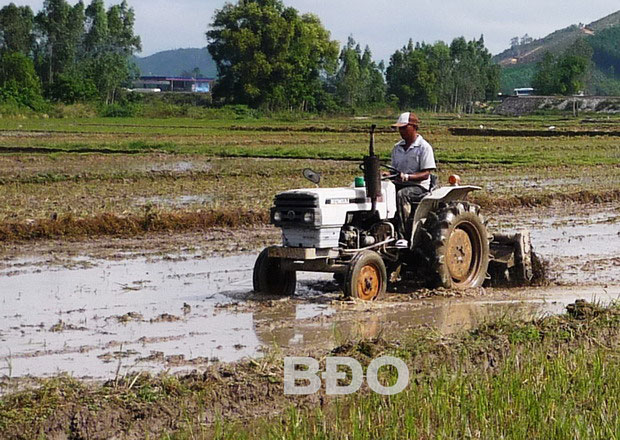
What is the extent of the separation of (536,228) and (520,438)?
9834mm

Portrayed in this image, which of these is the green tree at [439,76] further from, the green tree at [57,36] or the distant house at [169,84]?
the distant house at [169,84]

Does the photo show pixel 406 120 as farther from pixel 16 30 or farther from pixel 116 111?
pixel 16 30

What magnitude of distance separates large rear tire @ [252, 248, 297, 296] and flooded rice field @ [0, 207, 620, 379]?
12 centimetres

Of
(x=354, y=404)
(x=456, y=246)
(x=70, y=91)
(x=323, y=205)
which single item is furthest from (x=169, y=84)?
(x=354, y=404)

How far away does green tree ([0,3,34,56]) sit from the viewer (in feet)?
227

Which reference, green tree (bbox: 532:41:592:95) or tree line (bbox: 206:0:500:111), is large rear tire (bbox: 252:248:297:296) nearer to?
tree line (bbox: 206:0:500:111)

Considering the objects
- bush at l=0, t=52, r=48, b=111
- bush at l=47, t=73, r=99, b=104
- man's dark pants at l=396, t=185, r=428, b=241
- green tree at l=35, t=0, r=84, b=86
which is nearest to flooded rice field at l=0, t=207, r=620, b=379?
man's dark pants at l=396, t=185, r=428, b=241

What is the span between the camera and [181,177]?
1959 cm

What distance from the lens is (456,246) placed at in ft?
29.6

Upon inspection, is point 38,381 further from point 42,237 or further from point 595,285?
point 42,237

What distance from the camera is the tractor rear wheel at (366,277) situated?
816cm

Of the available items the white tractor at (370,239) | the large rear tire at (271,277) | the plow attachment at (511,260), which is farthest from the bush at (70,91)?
the white tractor at (370,239)

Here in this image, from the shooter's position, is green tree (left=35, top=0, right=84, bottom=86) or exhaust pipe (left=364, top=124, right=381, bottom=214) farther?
green tree (left=35, top=0, right=84, bottom=86)

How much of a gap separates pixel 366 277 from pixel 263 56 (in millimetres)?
56505
